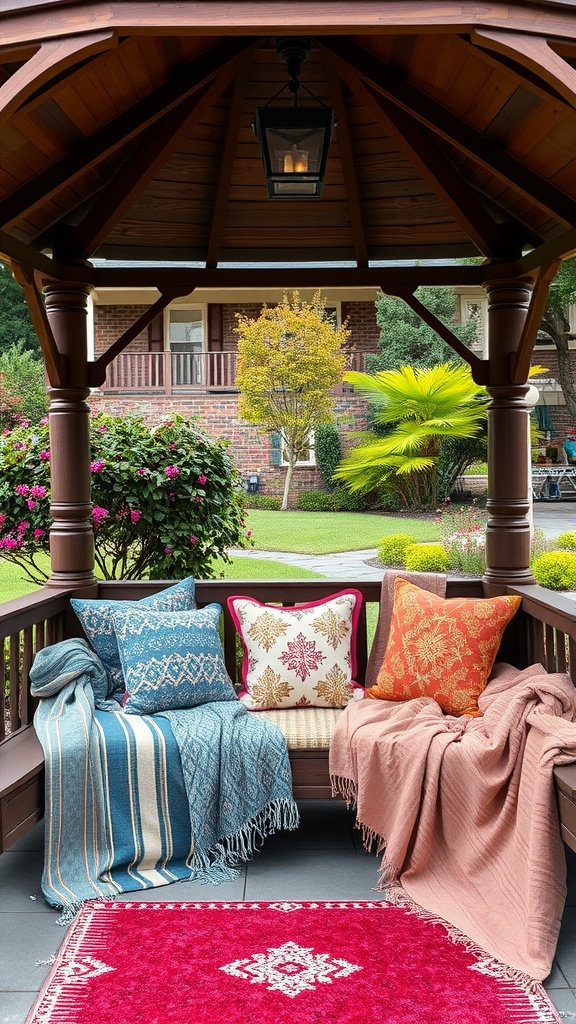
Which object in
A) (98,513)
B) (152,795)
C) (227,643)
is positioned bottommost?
(152,795)

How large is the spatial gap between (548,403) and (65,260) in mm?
15936

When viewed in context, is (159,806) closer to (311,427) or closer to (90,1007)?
(90,1007)

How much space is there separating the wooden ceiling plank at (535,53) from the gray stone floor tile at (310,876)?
2.37 meters

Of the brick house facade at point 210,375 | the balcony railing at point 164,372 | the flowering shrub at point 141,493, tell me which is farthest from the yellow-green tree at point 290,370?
the flowering shrub at point 141,493

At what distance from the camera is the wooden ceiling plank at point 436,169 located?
145 inches

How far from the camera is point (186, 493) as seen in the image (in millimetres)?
5410

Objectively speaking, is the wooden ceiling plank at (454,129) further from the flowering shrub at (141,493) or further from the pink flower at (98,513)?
the pink flower at (98,513)

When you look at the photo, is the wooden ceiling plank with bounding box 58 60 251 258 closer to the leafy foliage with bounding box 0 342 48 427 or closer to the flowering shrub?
the flowering shrub

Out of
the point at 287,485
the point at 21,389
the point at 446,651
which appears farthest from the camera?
the point at 21,389

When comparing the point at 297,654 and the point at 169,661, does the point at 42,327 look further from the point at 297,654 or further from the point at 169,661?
the point at 297,654

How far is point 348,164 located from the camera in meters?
4.06

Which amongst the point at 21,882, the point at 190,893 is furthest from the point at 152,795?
the point at 21,882

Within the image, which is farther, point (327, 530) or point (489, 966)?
point (327, 530)

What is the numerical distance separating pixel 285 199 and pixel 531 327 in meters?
1.17
